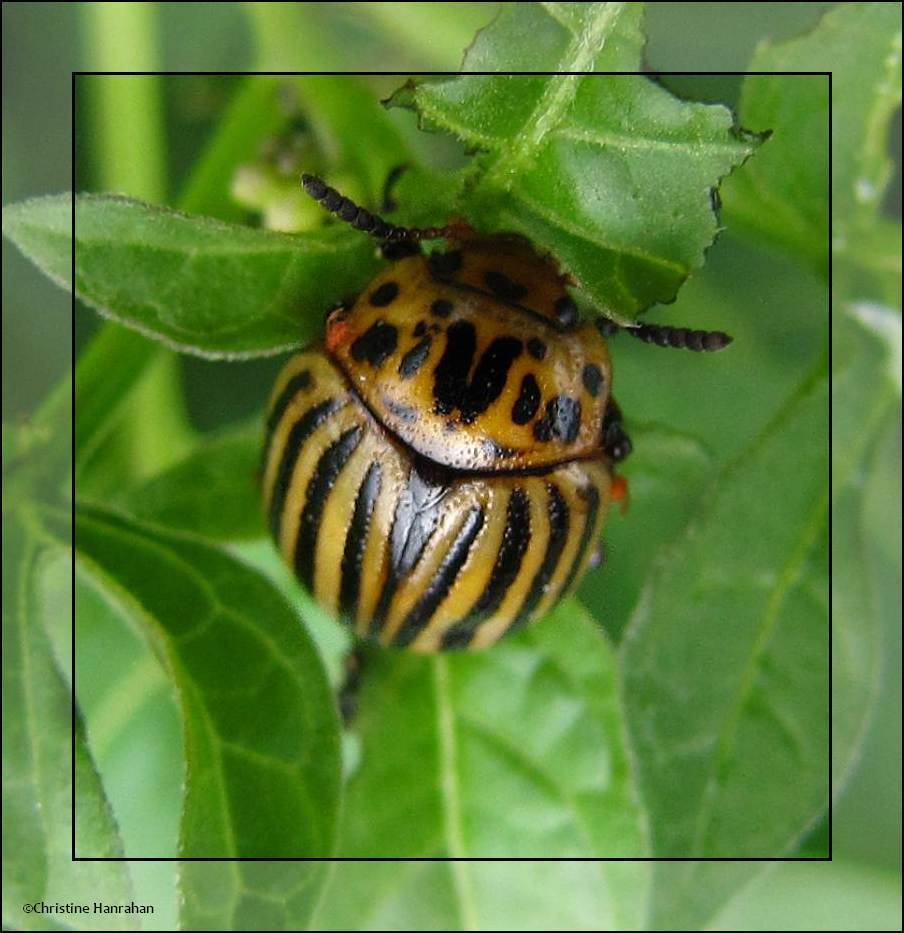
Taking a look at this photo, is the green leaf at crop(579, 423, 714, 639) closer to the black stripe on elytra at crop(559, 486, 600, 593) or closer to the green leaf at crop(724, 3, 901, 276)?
the black stripe on elytra at crop(559, 486, 600, 593)

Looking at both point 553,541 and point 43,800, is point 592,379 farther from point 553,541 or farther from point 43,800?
point 43,800

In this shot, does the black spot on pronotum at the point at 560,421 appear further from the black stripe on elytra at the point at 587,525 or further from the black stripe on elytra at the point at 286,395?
the black stripe on elytra at the point at 286,395

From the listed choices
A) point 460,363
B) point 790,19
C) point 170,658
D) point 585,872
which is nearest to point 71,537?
point 170,658

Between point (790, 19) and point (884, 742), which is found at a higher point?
point (790, 19)

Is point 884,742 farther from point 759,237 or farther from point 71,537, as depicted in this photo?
point 71,537

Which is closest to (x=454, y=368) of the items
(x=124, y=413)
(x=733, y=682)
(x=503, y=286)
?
(x=503, y=286)

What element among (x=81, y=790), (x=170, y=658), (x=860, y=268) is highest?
(x=860, y=268)

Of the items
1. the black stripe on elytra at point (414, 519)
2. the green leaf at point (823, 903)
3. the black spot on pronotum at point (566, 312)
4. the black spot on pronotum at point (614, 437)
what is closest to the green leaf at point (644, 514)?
the black spot on pronotum at point (614, 437)
